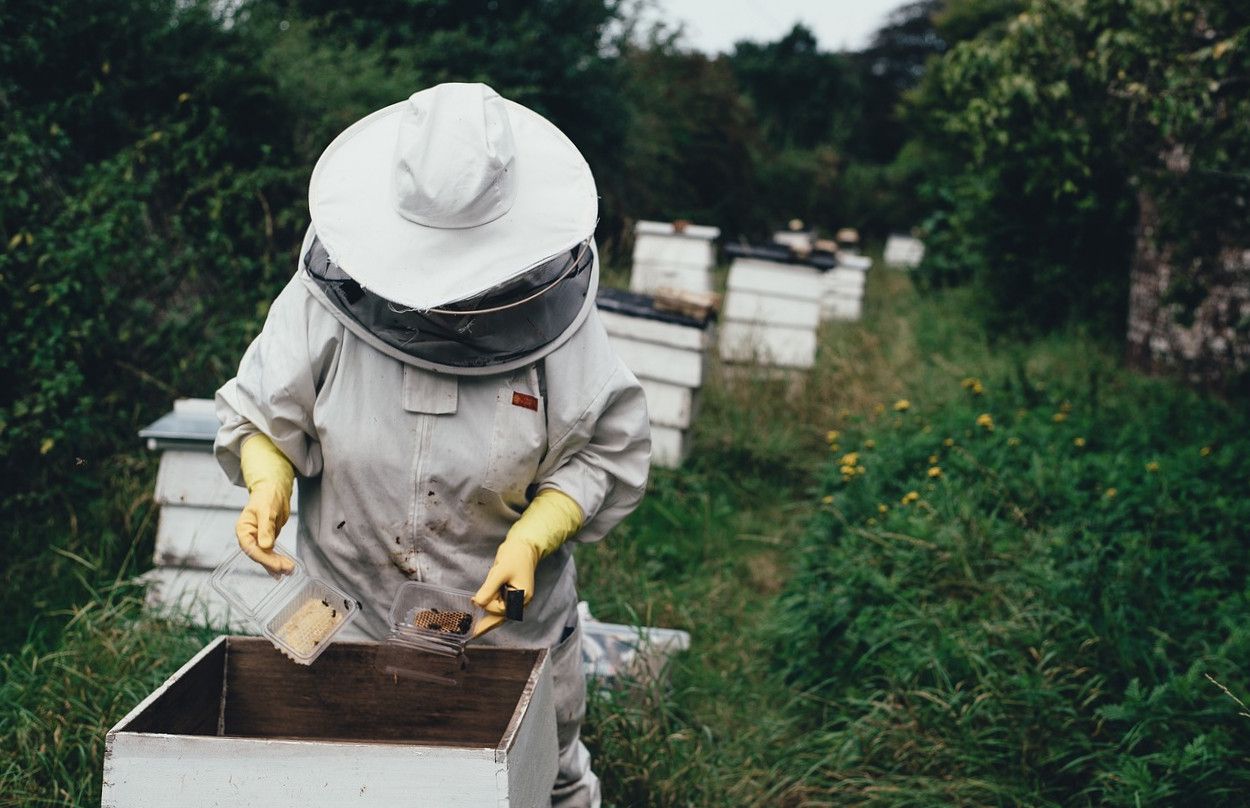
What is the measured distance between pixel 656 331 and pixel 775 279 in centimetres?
170

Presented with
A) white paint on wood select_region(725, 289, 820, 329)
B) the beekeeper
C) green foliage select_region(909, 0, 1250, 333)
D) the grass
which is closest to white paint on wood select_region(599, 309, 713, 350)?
the grass

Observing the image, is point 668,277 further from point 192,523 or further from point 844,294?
point 192,523

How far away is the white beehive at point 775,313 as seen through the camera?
685 centimetres

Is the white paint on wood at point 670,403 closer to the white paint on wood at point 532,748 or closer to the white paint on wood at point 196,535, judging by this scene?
the white paint on wood at point 196,535

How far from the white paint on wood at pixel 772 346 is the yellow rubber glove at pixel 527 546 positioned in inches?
184

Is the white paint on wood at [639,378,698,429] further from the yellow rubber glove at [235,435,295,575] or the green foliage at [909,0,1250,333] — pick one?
the yellow rubber glove at [235,435,295,575]

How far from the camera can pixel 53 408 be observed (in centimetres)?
393

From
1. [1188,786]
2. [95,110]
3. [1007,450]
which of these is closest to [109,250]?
[95,110]

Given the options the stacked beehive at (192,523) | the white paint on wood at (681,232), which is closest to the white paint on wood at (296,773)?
the stacked beehive at (192,523)

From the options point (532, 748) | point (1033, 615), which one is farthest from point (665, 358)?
point (532, 748)

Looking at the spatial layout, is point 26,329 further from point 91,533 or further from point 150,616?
point 150,616

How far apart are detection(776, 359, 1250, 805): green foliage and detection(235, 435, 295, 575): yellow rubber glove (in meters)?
1.81

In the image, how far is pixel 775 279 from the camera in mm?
6930

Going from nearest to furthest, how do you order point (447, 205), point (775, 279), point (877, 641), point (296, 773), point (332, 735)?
1. point (296, 773)
2. point (447, 205)
3. point (332, 735)
4. point (877, 641)
5. point (775, 279)
